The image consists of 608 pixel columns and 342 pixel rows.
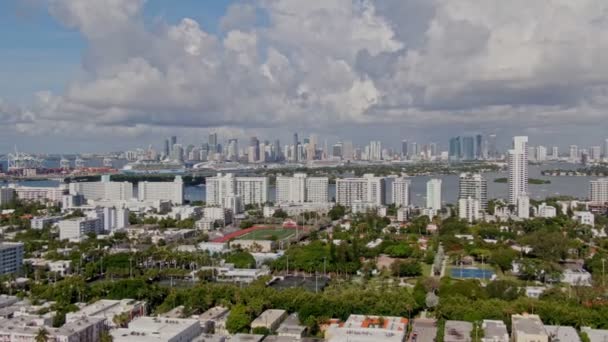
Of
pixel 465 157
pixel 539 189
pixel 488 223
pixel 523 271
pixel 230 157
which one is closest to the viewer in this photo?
pixel 523 271

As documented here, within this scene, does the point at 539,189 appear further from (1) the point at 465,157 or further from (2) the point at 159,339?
(1) the point at 465,157

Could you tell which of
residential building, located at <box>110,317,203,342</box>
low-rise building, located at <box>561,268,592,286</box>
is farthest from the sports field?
residential building, located at <box>110,317,203,342</box>

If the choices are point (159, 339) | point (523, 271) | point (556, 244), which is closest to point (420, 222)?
point (556, 244)

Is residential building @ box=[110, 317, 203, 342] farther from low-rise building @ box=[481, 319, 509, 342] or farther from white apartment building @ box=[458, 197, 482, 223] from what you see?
white apartment building @ box=[458, 197, 482, 223]

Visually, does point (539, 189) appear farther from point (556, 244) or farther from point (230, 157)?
point (230, 157)

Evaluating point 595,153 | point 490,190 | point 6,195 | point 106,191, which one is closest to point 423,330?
point 6,195

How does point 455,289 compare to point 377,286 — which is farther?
point 377,286

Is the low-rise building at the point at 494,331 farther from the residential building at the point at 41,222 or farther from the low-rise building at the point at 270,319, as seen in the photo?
the residential building at the point at 41,222

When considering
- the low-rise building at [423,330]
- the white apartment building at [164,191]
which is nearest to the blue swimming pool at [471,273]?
the low-rise building at [423,330]

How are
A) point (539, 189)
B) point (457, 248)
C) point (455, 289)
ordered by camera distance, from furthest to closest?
point (539, 189) → point (457, 248) → point (455, 289)
